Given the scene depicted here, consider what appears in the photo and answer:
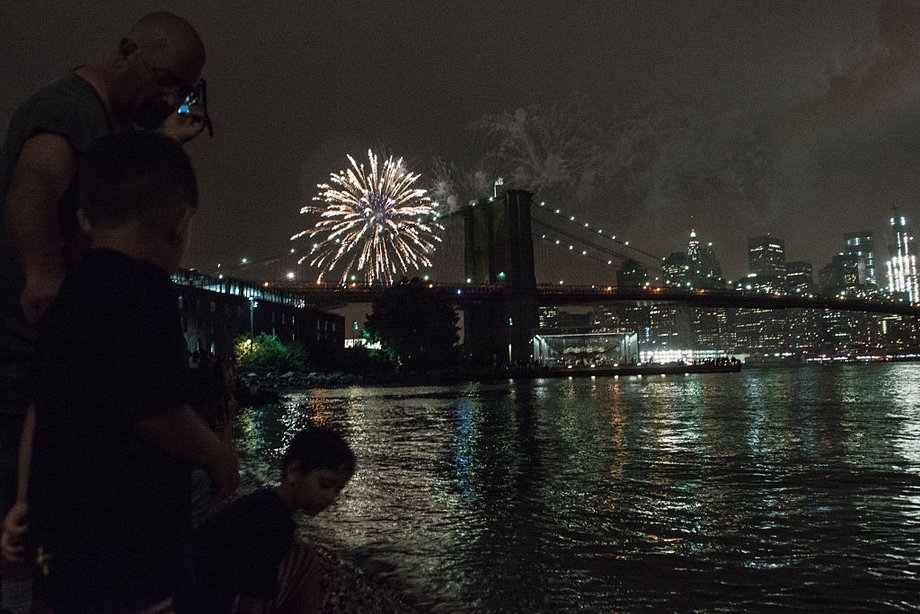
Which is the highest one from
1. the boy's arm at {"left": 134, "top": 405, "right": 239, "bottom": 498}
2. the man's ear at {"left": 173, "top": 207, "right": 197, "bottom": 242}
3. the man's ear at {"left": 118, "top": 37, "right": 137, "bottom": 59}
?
the man's ear at {"left": 118, "top": 37, "right": 137, "bottom": 59}

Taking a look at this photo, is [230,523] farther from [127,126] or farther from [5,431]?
[127,126]

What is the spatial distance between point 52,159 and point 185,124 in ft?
2.77

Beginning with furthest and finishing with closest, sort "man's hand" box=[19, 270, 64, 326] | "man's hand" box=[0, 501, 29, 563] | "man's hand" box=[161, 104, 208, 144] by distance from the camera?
1. "man's hand" box=[161, 104, 208, 144]
2. "man's hand" box=[19, 270, 64, 326]
3. "man's hand" box=[0, 501, 29, 563]

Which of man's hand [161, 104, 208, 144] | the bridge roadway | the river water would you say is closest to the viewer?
man's hand [161, 104, 208, 144]

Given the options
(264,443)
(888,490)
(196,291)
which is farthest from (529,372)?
(888,490)

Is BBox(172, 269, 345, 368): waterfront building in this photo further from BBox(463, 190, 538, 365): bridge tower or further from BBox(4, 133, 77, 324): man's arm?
BBox(4, 133, 77, 324): man's arm

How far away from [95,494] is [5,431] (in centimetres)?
78

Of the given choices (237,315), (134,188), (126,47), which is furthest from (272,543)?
(237,315)

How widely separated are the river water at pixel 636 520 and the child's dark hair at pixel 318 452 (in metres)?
2.22

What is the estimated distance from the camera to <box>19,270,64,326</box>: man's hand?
182cm

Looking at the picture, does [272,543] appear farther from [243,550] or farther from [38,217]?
[38,217]

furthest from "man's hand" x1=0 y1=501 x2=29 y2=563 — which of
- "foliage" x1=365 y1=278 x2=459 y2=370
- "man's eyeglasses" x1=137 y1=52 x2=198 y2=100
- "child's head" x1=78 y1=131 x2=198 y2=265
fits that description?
"foliage" x1=365 y1=278 x2=459 y2=370

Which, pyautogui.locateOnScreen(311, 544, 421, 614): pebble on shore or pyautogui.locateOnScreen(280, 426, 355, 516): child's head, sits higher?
pyautogui.locateOnScreen(280, 426, 355, 516): child's head

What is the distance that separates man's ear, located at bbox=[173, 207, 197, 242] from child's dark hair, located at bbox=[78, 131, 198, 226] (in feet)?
0.11
